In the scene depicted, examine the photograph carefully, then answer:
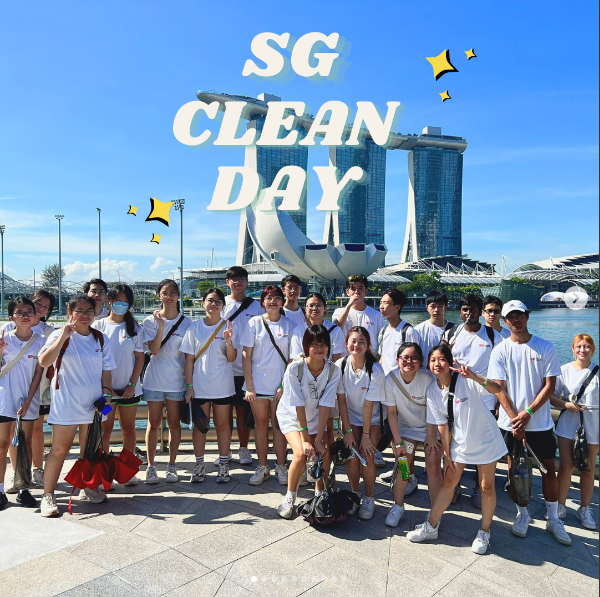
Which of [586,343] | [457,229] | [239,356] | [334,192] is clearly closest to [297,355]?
[239,356]

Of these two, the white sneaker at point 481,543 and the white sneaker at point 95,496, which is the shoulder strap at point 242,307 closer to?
the white sneaker at point 95,496

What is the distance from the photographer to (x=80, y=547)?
2.20 m

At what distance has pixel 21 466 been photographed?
280 cm

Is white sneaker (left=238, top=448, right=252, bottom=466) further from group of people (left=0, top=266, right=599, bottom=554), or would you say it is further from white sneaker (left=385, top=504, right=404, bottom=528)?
white sneaker (left=385, top=504, right=404, bottom=528)

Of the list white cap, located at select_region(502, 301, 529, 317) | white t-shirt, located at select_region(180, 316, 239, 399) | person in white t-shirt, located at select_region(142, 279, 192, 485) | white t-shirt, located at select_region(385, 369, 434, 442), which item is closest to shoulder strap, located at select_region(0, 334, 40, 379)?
person in white t-shirt, located at select_region(142, 279, 192, 485)

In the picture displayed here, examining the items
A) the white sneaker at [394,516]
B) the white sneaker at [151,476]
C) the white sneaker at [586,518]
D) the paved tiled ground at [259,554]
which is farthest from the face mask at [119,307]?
the white sneaker at [586,518]

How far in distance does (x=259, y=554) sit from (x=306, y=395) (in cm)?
81

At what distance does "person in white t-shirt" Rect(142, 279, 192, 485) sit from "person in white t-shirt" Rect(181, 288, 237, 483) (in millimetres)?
62

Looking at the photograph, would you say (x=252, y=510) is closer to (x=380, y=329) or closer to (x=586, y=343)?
(x=380, y=329)

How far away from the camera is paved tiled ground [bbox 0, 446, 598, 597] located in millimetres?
1926

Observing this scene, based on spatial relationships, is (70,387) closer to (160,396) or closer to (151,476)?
(160,396)

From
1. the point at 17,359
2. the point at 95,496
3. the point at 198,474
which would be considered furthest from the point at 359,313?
the point at 17,359

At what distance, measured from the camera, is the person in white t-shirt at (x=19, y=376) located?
2.73 metres

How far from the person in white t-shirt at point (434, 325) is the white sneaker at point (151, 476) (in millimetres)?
1798
